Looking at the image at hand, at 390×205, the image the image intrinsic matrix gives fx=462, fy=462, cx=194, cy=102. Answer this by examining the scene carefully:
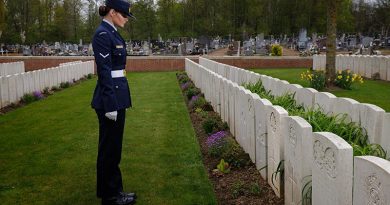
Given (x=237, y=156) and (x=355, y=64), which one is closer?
(x=237, y=156)

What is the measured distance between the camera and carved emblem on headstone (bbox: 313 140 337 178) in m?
3.06

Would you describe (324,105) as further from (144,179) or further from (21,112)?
(21,112)

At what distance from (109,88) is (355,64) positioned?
16516 mm

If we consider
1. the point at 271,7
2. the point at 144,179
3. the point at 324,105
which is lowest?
the point at 144,179

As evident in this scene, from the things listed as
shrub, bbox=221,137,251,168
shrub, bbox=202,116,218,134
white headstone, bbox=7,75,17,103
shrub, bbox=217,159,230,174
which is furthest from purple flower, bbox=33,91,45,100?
shrub, bbox=217,159,230,174

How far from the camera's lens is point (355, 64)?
19016mm

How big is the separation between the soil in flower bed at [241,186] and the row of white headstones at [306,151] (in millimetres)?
99

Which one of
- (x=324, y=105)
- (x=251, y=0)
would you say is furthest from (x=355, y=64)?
(x=251, y=0)

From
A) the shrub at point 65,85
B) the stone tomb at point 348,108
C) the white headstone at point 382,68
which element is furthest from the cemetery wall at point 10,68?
the stone tomb at point 348,108

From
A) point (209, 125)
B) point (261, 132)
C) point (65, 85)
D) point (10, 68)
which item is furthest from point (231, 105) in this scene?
point (10, 68)

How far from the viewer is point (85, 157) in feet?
22.1

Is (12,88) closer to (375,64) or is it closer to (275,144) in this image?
(275,144)

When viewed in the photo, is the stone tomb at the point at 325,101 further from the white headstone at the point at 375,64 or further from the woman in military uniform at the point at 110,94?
the white headstone at the point at 375,64

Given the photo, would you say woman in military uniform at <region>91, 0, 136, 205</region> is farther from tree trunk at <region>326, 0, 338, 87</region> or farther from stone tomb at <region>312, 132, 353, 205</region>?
tree trunk at <region>326, 0, 338, 87</region>
